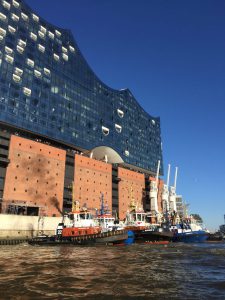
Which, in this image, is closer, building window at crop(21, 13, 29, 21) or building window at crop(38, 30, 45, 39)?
building window at crop(21, 13, 29, 21)

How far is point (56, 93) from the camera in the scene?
9788 cm

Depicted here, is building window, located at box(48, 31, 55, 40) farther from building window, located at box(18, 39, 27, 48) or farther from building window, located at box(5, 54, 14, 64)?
building window, located at box(5, 54, 14, 64)

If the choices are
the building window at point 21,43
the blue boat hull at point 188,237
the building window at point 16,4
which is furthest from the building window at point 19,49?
the blue boat hull at point 188,237

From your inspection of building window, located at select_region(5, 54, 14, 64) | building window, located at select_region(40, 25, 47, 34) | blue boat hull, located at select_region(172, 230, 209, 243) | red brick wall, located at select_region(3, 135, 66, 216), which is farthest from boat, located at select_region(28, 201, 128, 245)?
building window, located at select_region(40, 25, 47, 34)

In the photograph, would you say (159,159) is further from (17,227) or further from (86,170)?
(17,227)

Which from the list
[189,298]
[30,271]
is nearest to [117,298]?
[189,298]

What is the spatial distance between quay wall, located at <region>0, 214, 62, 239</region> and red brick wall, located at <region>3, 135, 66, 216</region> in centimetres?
377

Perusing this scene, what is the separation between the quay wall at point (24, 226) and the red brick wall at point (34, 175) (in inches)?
149

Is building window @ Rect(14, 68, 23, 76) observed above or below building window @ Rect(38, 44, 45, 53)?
below

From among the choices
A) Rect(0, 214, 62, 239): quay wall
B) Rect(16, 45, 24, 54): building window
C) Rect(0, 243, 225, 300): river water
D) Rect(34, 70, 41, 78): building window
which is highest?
Rect(16, 45, 24, 54): building window

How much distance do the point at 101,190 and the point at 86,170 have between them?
9.56m

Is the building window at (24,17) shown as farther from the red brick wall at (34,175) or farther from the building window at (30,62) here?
the red brick wall at (34,175)

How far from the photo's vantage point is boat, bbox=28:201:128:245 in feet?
156

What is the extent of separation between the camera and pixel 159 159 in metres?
146
